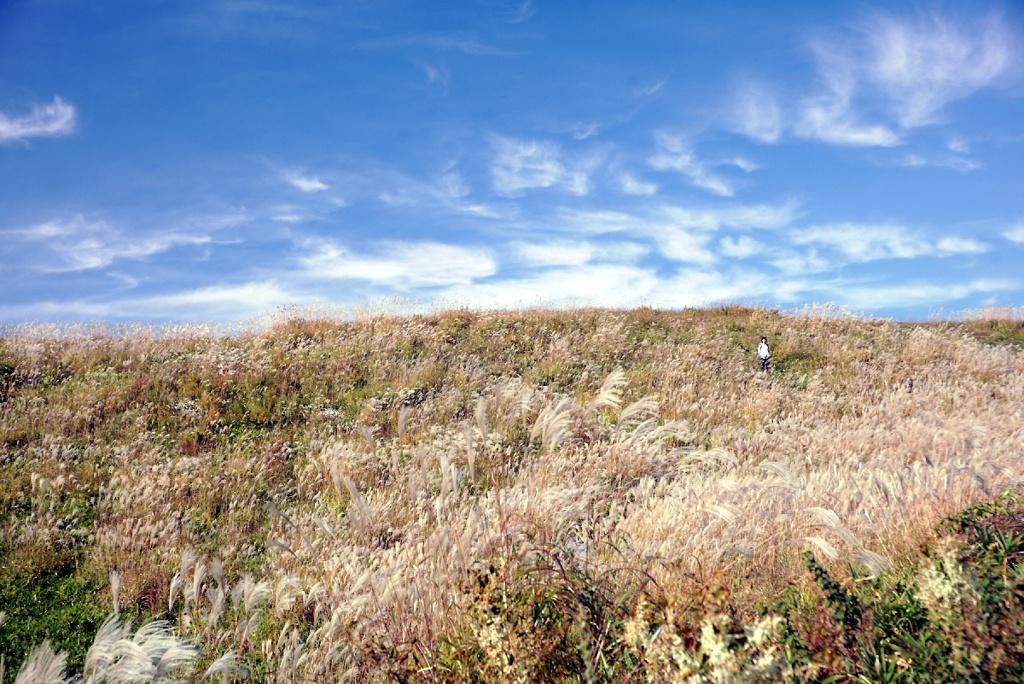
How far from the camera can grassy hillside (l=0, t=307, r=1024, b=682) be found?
2998 millimetres

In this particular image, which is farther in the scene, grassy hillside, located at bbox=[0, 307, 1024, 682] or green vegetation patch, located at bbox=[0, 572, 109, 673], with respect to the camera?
green vegetation patch, located at bbox=[0, 572, 109, 673]

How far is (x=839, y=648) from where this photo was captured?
279 centimetres

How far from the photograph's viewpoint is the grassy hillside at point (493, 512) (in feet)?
9.84

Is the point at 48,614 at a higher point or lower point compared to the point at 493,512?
lower

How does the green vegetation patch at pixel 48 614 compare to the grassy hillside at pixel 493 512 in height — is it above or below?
below

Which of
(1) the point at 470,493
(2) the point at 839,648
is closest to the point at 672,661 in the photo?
(2) the point at 839,648

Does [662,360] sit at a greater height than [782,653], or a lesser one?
greater

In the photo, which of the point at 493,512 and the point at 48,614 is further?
the point at 493,512

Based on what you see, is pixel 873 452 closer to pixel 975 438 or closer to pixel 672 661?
pixel 975 438

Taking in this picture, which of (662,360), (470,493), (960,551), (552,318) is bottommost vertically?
(470,493)

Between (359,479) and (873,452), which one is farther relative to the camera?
(873,452)

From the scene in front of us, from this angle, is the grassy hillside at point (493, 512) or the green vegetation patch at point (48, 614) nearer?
the grassy hillside at point (493, 512)

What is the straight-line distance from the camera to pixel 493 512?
5023 millimetres

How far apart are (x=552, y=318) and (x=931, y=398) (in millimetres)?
8551
